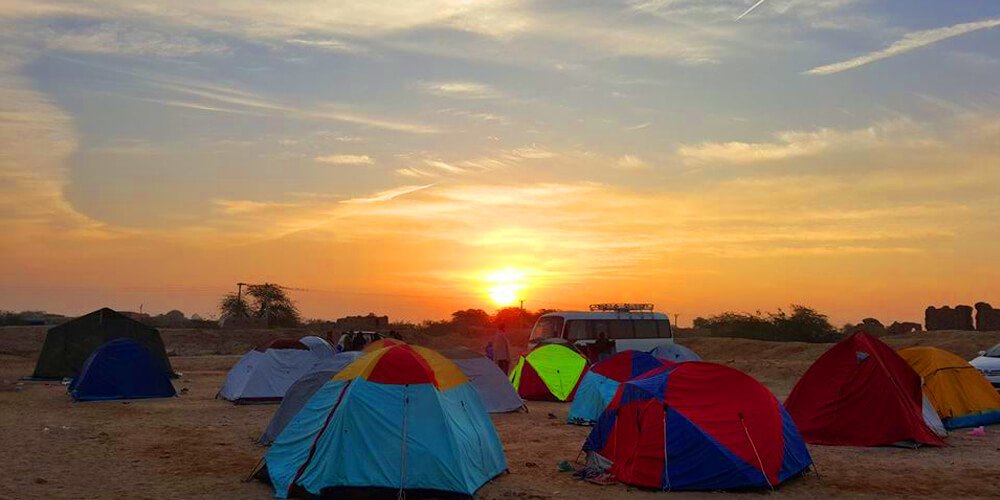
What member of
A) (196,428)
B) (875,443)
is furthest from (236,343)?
(875,443)

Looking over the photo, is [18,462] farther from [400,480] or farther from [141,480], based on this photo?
[400,480]

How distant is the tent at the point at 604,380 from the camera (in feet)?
57.3

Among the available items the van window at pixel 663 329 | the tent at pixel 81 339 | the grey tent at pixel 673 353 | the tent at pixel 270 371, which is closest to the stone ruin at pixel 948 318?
the van window at pixel 663 329

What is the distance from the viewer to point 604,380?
17.6 m

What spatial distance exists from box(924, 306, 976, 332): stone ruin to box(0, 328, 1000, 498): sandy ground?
1702 inches

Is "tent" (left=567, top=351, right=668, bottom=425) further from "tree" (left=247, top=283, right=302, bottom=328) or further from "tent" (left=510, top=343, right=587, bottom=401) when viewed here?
"tree" (left=247, top=283, right=302, bottom=328)

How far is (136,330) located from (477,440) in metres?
22.6

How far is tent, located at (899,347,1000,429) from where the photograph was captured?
16.7m

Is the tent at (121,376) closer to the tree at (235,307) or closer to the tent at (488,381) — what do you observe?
the tent at (488,381)

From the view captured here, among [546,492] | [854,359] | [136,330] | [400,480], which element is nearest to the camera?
[400,480]

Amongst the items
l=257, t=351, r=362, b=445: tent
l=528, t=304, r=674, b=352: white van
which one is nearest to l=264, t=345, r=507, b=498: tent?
l=257, t=351, r=362, b=445: tent

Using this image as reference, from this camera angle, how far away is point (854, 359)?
15.1 metres

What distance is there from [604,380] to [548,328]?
1089 centimetres

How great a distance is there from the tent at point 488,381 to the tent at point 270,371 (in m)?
3.83
